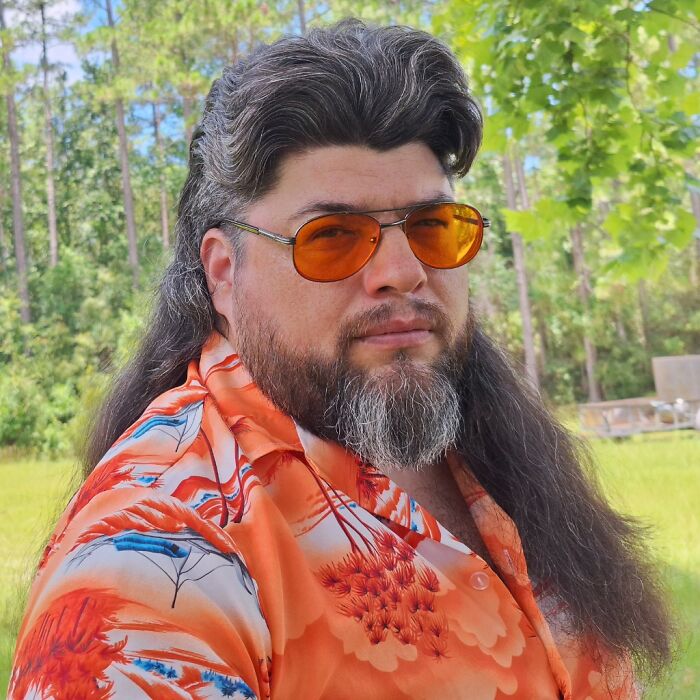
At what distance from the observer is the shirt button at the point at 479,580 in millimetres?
1260

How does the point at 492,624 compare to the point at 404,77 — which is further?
the point at 404,77

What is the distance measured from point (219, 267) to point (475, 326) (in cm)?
54

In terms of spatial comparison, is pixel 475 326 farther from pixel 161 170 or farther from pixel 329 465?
pixel 161 170

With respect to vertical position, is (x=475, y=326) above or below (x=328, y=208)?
below

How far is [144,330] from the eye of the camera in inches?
67.1

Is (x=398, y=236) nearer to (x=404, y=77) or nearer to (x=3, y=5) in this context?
(x=404, y=77)

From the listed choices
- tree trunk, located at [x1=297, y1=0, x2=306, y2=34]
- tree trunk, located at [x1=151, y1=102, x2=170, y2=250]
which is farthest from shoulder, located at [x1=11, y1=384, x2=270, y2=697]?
tree trunk, located at [x1=151, y1=102, x2=170, y2=250]

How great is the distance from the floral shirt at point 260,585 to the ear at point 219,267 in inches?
3.0

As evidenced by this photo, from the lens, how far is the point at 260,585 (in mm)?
1026

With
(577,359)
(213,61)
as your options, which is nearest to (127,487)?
(213,61)

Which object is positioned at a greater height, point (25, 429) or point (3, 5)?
point (3, 5)

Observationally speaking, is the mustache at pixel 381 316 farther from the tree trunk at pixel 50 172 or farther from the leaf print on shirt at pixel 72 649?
the tree trunk at pixel 50 172

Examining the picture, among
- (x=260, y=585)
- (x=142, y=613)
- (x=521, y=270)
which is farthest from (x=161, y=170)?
(x=142, y=613)

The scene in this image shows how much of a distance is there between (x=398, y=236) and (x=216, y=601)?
0.60 meters
